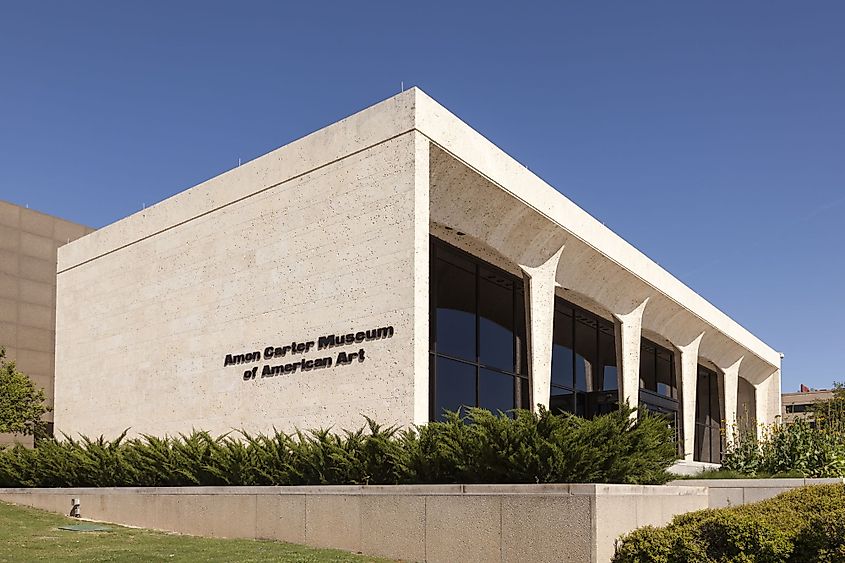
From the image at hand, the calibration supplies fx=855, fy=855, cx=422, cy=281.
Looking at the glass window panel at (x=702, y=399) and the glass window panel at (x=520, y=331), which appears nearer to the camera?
the glass window panel at (x=520, y=331)

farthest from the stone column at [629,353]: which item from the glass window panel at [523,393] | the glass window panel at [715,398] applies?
the glass window panel at [715,398]

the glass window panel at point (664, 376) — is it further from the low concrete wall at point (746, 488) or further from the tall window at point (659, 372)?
the low concrete wall at point (746, 488)

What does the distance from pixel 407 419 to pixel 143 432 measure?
35.5 ft

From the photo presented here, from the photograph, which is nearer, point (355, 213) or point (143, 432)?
point (355, 213)

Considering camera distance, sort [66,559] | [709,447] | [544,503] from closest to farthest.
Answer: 1. [544,503]
2. [66,559]
3. [709,447]

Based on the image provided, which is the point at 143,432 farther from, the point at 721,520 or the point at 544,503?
the point at 721,520

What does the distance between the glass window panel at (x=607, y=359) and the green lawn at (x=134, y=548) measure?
1998 centimetres

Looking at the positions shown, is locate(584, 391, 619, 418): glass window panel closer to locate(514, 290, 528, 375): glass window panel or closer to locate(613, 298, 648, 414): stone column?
locate(613, 298, 648, 414): stone column

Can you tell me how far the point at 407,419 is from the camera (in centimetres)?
1719

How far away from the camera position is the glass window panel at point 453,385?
2202 cm

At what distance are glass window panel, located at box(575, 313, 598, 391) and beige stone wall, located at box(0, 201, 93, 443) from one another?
2274 cm

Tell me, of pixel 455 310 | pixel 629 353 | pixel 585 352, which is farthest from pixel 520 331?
pixel 585 352

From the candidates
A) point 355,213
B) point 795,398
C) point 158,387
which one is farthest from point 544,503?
point 795,398

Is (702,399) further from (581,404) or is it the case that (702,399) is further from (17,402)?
(17,402)
